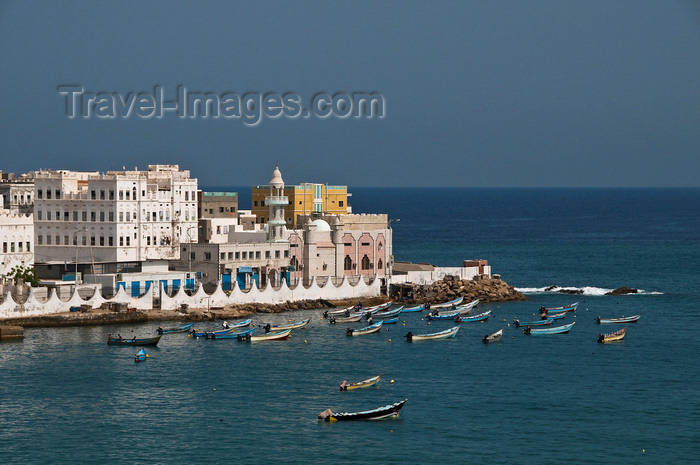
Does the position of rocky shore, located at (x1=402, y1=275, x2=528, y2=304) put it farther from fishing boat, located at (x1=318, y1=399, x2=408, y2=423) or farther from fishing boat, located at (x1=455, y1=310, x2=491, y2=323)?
fishing boat, located at (x1=318, y1=399, x2=408, y2=423)

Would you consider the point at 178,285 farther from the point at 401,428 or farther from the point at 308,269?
the point at 401,428

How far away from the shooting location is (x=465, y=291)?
114500 mm

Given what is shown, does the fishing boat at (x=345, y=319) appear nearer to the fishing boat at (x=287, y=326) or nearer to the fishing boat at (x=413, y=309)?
the fishing boat at (x=287, y=326)

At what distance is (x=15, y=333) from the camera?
279 ft

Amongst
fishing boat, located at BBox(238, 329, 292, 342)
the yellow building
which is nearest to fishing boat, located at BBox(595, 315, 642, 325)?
fishing boat, located at BBox(238, 329, 292, 342)

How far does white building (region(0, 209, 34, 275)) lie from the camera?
104 metres

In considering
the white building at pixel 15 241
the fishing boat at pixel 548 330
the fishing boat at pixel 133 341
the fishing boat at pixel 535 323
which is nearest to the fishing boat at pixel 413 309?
the fishing boat at pixel 535 323

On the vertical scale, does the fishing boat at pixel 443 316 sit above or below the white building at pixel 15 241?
below

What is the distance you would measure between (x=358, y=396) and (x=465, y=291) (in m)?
47.0

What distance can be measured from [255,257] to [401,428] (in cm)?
4950

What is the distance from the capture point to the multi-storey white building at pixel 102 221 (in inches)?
4412

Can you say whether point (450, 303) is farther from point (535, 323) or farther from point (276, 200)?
point (276, 200)

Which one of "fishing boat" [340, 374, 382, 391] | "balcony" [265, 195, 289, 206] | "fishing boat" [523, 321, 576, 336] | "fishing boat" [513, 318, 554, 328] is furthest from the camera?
"balcony" [265, 195, 289, 206]

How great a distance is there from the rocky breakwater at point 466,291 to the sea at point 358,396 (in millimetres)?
8860
